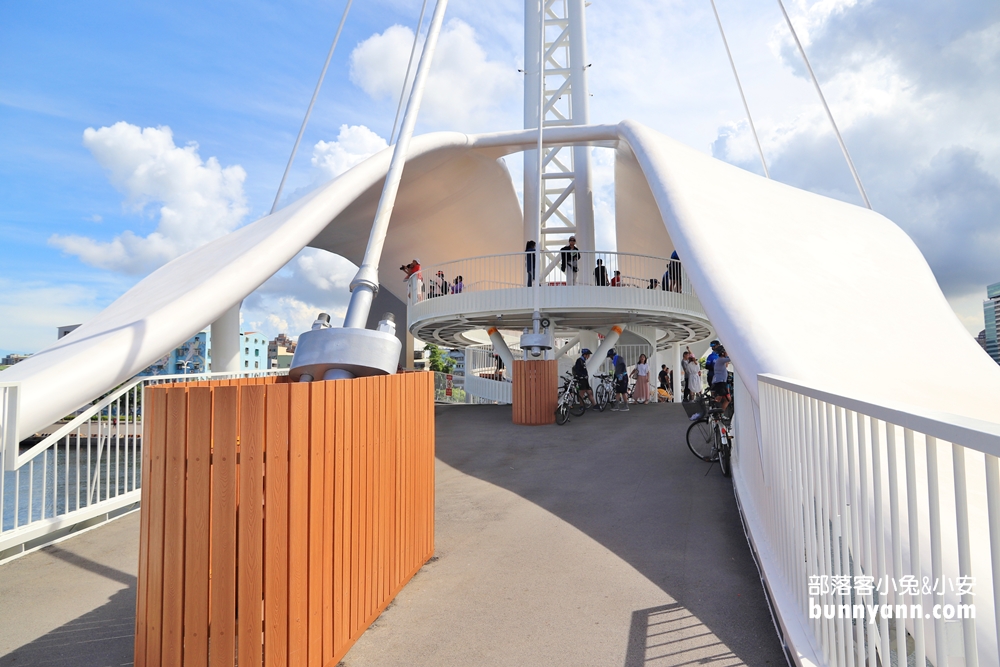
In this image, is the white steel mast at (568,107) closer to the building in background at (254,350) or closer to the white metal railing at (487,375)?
the white metal railing at (487,375)

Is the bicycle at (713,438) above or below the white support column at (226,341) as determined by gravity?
below

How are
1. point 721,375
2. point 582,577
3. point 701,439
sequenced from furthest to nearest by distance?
point 721,375
point 701,439
point 582,577

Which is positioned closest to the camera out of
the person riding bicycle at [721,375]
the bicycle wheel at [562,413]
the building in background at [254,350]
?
the person riding bicycle at [721,375]

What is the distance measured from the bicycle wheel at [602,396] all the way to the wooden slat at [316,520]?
42.5 feet

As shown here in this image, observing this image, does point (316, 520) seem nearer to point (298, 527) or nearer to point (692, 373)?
point (298, 527)

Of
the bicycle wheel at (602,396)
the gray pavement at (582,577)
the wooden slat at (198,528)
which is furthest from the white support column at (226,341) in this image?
the wooden slat at (198,528)

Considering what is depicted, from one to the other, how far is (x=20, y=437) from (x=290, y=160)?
11.4 metres

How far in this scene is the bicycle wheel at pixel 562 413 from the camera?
12.8 metres

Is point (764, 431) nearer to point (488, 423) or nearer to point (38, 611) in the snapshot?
point (38, 611)

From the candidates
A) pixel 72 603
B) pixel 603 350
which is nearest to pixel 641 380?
pixel 603 350

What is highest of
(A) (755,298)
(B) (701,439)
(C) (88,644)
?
(A) (755,298)

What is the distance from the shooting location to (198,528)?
278 cm

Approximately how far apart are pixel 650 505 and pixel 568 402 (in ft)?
21.9

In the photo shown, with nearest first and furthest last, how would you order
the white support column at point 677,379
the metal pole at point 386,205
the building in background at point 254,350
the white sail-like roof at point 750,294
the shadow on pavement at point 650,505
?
the shadow on pavement at point 650,505 < the metal pole at point 386,205 < the white sail-like roof at point 750,294 < the white support column at point 677,379 < the building in background at point 254,350
